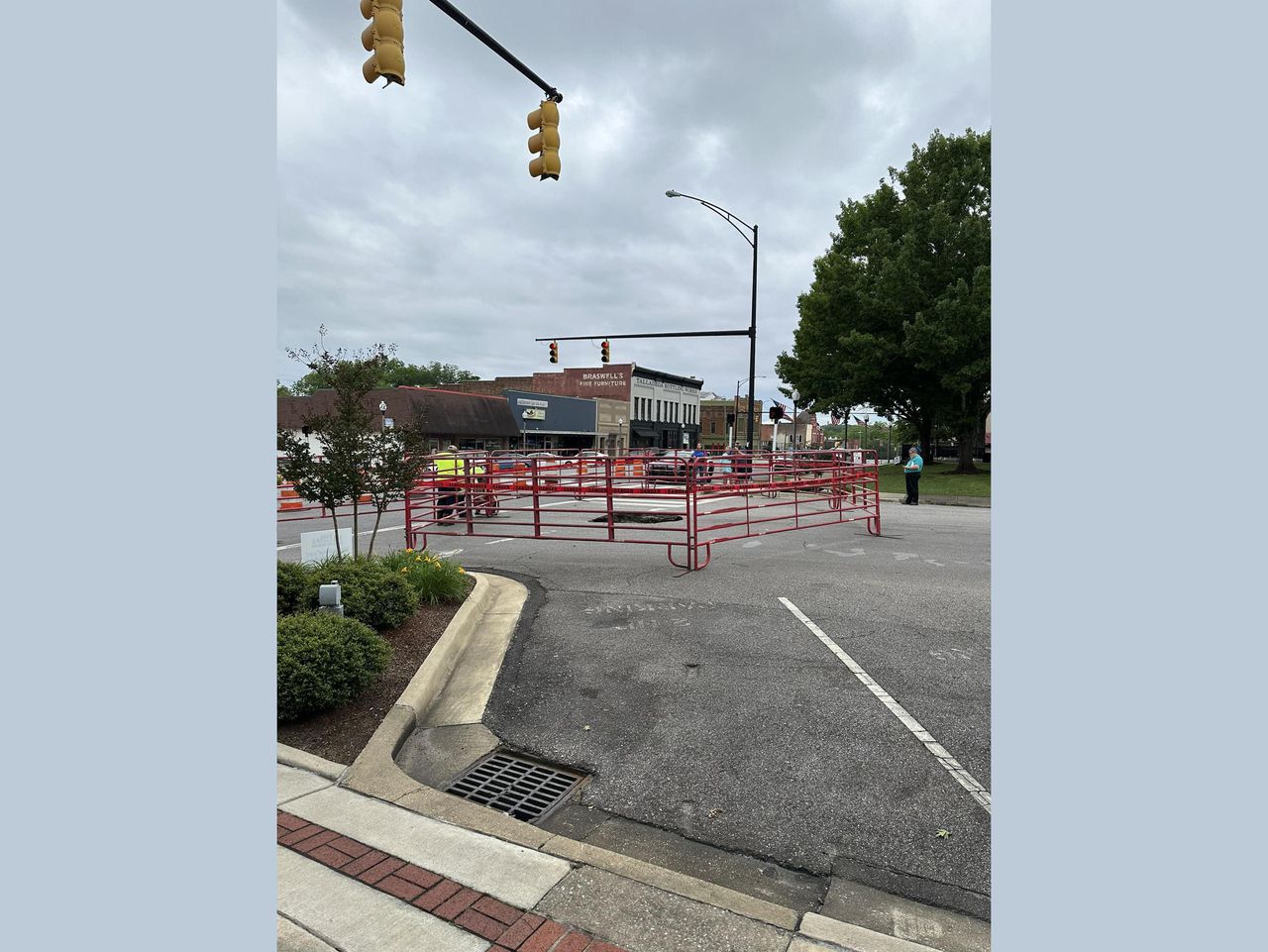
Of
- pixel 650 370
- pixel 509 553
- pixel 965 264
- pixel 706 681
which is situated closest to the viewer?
pixel 706 681

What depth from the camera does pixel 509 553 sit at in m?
11.3

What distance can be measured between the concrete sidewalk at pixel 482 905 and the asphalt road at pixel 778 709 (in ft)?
1.76

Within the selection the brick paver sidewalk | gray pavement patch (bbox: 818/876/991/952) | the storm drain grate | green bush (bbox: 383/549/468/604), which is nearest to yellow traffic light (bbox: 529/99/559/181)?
green bush (bbox: 383/549/468/604)

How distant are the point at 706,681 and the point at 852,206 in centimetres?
3502

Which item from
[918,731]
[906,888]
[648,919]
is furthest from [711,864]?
[918,731]

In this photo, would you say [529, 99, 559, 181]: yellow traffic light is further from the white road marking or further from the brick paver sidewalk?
the brick paver sidewalk

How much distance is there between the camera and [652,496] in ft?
32.9

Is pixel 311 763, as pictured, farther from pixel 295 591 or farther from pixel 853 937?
pixel 853 937

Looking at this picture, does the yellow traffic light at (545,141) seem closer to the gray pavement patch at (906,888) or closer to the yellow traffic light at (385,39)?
the yellow traffic light at (385,39)

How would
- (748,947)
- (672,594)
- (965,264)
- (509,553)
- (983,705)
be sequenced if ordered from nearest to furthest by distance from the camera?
1. (748,947)
2. (983,705)
3. (672,594)
4. (509,553)
5. (965,264)

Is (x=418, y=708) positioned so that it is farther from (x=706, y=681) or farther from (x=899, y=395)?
(x=899, y=395)

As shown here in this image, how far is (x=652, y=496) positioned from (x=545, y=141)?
4.87m

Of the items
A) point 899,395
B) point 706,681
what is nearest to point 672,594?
point 706,681

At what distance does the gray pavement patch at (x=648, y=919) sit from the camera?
98.6 inches
